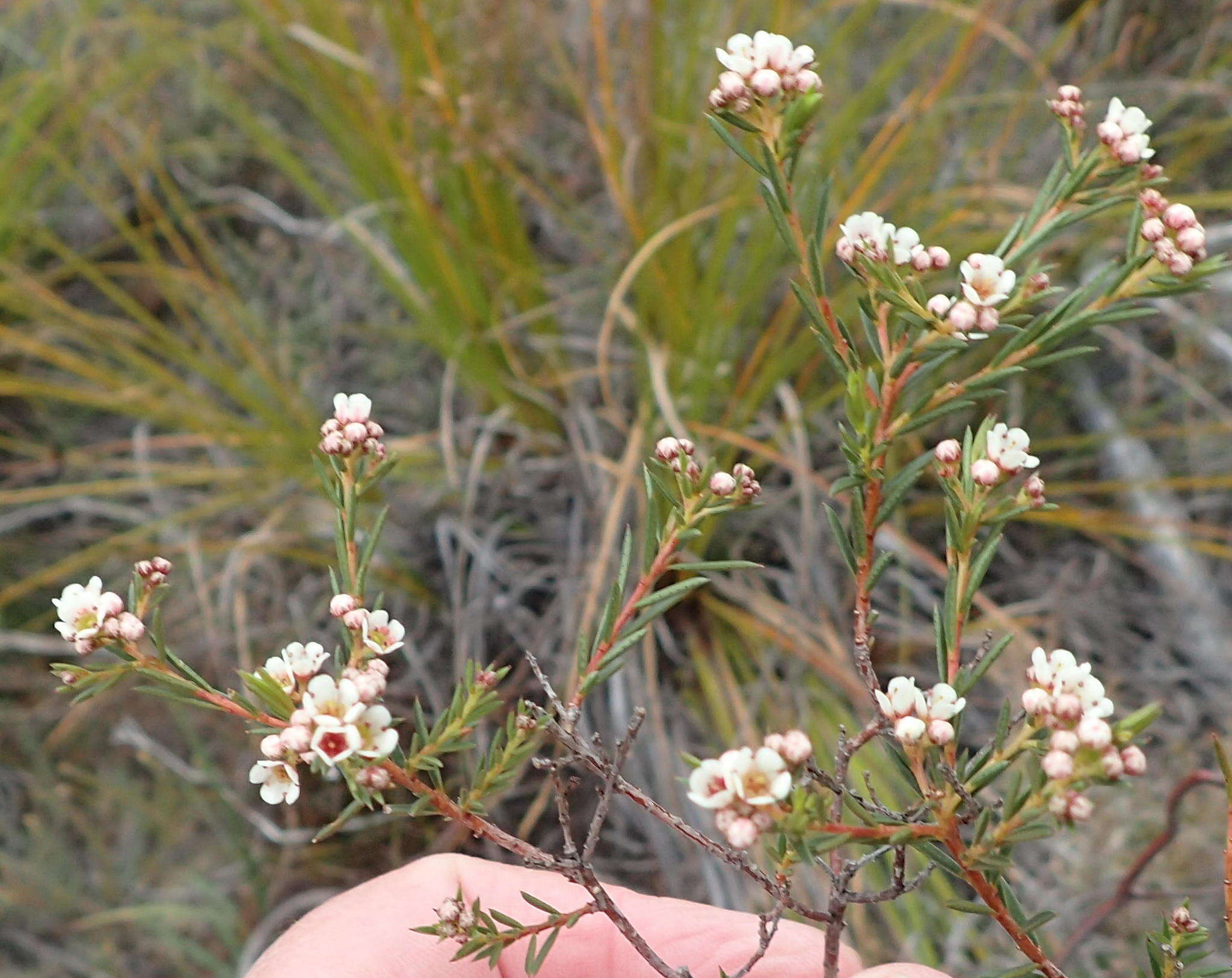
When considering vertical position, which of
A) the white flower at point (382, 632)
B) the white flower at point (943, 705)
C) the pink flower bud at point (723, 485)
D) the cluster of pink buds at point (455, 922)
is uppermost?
the pink flower bud at point (723, 485)

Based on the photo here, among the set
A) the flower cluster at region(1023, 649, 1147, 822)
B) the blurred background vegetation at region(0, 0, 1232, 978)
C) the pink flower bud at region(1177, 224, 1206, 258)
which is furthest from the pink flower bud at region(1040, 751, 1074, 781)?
the blurred background vegetation at region(0, 0, 1232, 978)

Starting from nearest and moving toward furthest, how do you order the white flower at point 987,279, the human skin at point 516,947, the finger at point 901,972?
the white flower at point 987,279, the finger at point 901,972, the human skin at point 516,947

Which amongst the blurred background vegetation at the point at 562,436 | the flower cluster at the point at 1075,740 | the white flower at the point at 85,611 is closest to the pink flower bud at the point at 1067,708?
the flower cluster at the point at 1075,740

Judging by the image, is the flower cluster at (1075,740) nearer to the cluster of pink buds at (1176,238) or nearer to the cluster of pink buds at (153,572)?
the cluster of pink buds at (1176,238)

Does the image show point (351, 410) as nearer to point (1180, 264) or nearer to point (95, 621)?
point (95, 621)

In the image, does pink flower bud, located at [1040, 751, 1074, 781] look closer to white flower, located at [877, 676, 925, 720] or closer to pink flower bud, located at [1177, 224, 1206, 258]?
white flower, located at [877, 676, 925, 720]

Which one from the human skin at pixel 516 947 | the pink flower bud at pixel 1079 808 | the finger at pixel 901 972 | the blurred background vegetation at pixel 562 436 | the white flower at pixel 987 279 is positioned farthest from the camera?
the blurred background vegetation at pixel 562 436

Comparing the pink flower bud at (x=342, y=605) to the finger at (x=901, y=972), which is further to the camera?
the finger at (x=901, y=972)
